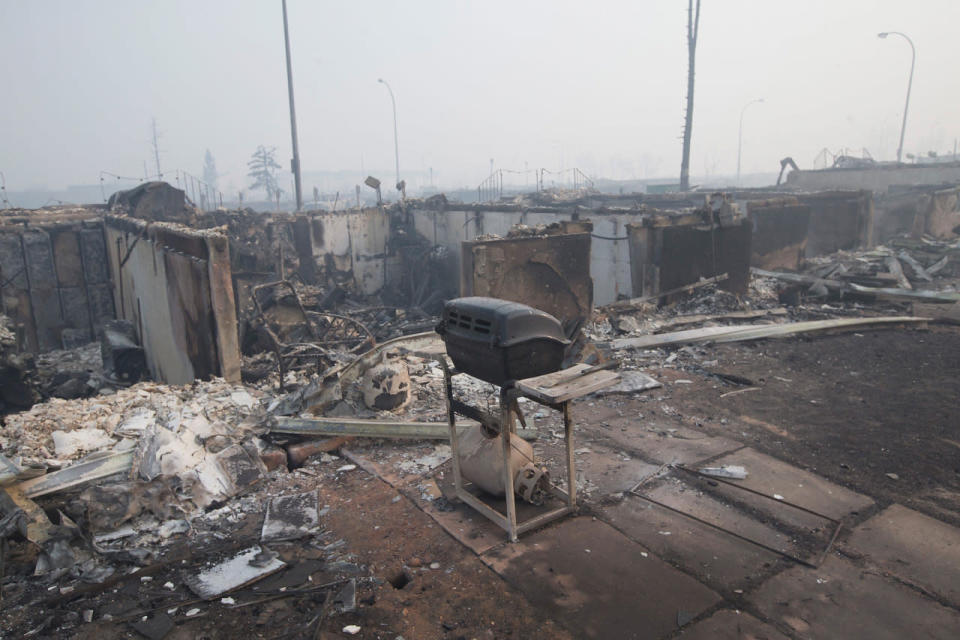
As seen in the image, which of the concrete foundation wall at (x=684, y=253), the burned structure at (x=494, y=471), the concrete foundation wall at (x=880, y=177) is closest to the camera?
the burned structure at (x=494, y=471)

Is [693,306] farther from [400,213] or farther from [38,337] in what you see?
[38,337]

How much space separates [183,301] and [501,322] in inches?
248

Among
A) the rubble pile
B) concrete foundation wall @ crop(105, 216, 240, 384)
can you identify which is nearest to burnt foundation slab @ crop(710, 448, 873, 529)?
the rubble pile

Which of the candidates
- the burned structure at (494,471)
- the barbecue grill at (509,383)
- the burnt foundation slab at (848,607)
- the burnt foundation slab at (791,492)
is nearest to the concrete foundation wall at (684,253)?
the burned structure at (494,471)

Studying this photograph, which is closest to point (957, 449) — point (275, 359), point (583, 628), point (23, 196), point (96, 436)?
point (583, 628)

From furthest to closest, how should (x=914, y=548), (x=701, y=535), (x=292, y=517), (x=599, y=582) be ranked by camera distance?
(x=292, y=517) → (x=701, y=535) → (x=914, y=548) → (x=599, y=582)

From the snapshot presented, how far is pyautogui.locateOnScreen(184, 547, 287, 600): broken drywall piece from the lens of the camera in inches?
131

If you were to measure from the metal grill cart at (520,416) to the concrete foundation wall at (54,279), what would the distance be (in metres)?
14.9

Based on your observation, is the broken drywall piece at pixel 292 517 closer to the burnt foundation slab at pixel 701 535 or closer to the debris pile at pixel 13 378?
the burnt foundation slab at pixel 701 535

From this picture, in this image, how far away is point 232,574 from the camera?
136 inches

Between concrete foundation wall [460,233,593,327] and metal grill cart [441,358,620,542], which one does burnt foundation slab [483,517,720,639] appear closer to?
metal grill cart [441,358,620,542]

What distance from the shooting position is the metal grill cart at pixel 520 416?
3.34 meters

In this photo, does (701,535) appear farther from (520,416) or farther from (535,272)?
(535,272)

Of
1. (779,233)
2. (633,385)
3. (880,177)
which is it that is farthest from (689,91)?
(633,385)
